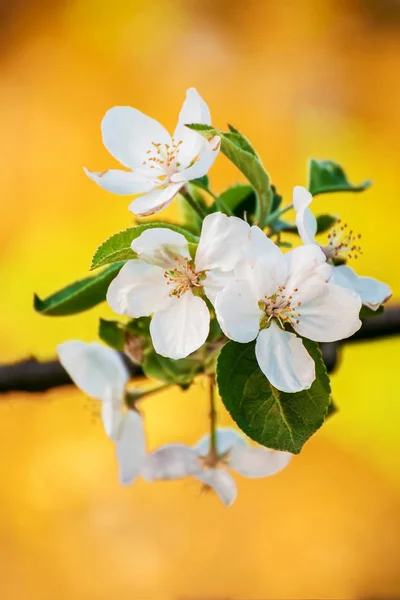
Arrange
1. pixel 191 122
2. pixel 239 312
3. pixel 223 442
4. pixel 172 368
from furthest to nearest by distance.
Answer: pixel 223 442 < pixel 172 368 < pixel 191 122 < pixel 239 312

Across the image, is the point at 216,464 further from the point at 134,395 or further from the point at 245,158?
the point at 245,158

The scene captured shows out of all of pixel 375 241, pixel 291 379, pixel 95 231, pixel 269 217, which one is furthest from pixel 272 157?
pixel 291 379

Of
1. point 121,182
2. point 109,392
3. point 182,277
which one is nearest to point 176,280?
point 182,277

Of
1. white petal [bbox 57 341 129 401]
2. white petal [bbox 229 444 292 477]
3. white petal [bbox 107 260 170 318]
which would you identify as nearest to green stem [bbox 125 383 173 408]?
white petal [bbox 57 341 129 401]

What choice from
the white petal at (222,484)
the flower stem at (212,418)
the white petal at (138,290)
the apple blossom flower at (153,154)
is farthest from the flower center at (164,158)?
the white petal at (222,484)

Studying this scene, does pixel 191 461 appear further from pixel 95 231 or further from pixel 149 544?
pixel 149 544

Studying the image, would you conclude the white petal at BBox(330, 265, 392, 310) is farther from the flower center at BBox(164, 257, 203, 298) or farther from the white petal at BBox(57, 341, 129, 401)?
the white petal at BBox(57, 341, 129, 401)

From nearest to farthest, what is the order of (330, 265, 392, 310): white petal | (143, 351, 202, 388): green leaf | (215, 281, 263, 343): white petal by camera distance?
1. (215, 281, 263, 343): white petal
2. (330, 265, 392, 310): white petal
3. (143, 351, 202, 388): green leaf
